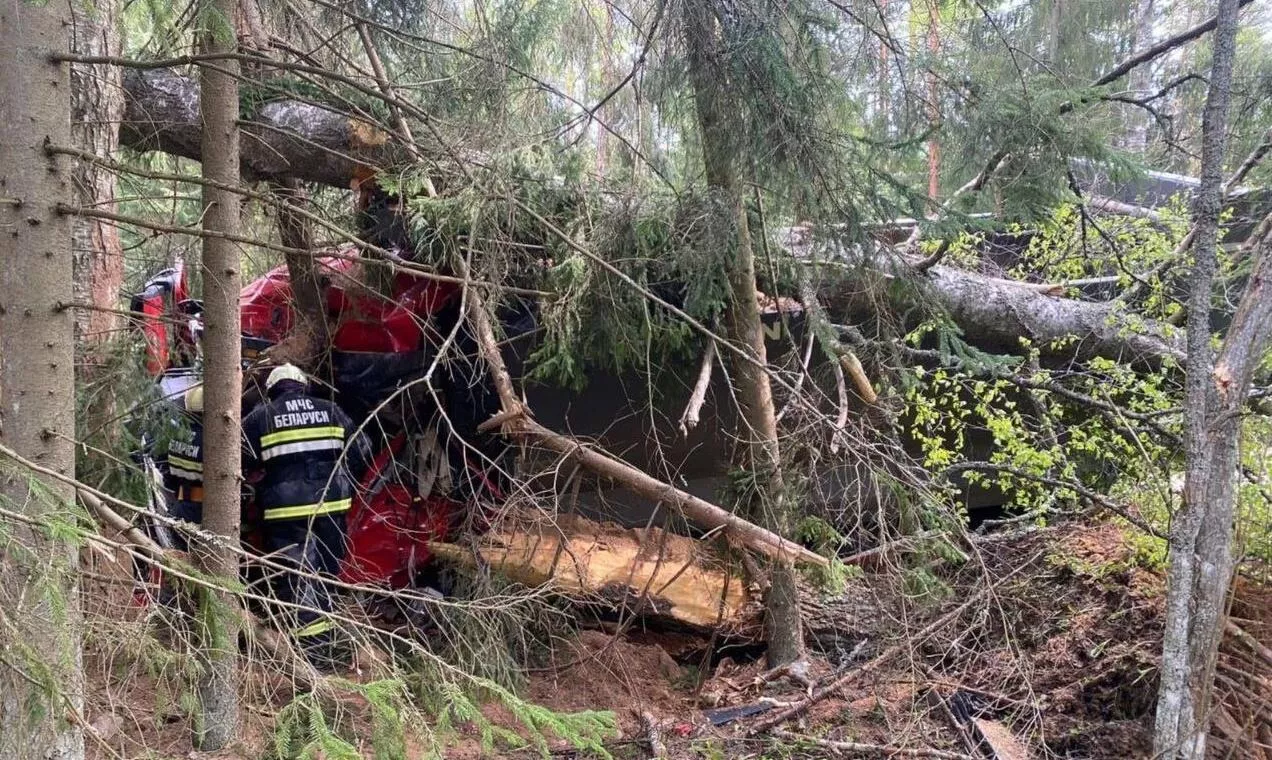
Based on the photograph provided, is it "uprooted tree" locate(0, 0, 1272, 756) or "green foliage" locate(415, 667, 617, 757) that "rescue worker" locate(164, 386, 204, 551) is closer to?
"uprooted tree" locate(0, 0, 1272, 756)

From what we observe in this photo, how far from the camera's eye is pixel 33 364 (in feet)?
8.52

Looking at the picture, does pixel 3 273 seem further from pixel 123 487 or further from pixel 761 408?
pixel 761 408

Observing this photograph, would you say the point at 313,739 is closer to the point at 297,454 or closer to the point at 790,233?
the point at 297,454

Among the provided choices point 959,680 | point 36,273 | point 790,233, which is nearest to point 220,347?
point 36,273

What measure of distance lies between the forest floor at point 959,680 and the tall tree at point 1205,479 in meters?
0.49

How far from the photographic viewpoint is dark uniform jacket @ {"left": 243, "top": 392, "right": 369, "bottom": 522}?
14.3ft

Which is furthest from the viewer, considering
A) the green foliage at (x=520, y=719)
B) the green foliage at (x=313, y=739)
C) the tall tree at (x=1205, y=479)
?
the tall tree at (x=1205, y=479)

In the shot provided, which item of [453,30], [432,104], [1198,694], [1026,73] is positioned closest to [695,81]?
[432,104]

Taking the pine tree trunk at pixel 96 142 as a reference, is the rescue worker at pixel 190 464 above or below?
below

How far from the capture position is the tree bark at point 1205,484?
3715mm

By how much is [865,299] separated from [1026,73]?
64.8 inches

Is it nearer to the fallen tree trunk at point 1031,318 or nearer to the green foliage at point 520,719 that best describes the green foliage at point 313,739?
the green foliage at point 520,719

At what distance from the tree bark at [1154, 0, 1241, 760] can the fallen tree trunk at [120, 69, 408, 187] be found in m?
4.10

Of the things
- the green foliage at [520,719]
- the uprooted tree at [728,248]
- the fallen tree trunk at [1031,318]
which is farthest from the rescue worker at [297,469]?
the fallen tree trunk at [1031,318]
